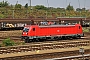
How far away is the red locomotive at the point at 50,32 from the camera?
1203 inches

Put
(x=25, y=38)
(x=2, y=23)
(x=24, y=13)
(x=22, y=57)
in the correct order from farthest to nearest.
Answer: (x=24, y=13) → (x=2, y=23) → (x=25, y=38) → (x=22, y=57)

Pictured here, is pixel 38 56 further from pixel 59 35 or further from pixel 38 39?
pixel 59 35

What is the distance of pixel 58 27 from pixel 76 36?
381cm

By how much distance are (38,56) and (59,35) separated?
15.6 m

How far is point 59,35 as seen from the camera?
3369 cm

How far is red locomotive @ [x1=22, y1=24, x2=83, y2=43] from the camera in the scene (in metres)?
30.5

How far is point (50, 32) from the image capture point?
1287 inches

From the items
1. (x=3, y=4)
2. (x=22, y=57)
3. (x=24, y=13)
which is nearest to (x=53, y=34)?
(x=22, y=57)

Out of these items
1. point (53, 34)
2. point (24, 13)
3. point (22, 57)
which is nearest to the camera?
point (22, 57)

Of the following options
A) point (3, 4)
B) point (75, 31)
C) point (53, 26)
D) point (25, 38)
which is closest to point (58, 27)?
point (53, 26)

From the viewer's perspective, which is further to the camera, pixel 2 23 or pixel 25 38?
pixel 2 23

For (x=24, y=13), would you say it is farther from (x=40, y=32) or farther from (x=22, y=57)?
(x=22, y=57)

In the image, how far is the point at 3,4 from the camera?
9325cm

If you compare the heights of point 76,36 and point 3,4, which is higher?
point 3,4
